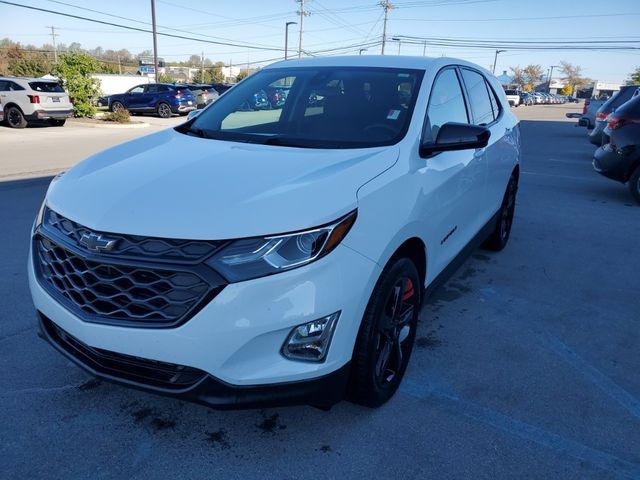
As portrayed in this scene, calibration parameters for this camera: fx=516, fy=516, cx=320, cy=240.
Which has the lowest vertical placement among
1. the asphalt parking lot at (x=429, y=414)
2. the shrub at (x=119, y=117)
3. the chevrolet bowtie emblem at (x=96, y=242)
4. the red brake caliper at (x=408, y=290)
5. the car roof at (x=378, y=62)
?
the asphalt parking lot at (x=429, y=414)

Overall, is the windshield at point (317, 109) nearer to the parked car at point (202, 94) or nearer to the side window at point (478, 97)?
the side window at point (478, 97)

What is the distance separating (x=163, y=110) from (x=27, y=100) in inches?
337

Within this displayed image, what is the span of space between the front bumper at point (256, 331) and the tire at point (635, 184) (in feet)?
24.0

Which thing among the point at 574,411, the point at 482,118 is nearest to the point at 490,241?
the point at 482,118

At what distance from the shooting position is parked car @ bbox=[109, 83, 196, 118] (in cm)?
2486

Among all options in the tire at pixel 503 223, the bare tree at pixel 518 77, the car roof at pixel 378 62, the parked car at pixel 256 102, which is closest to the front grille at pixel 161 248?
the parked car at pixel 256 102

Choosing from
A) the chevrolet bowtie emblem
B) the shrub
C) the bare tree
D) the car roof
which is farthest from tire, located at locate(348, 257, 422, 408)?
the bare tree

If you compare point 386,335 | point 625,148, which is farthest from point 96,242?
point 625,148

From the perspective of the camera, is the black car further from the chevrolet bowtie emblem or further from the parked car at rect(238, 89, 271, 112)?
Result: the chevrolet bowtie emblem

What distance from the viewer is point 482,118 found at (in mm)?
4344

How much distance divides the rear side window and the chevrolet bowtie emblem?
1809 centimetres

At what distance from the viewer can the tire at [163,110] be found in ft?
82.2

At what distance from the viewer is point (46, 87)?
17.6 meters

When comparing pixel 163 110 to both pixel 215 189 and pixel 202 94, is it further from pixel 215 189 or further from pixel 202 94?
pixel 215 189
